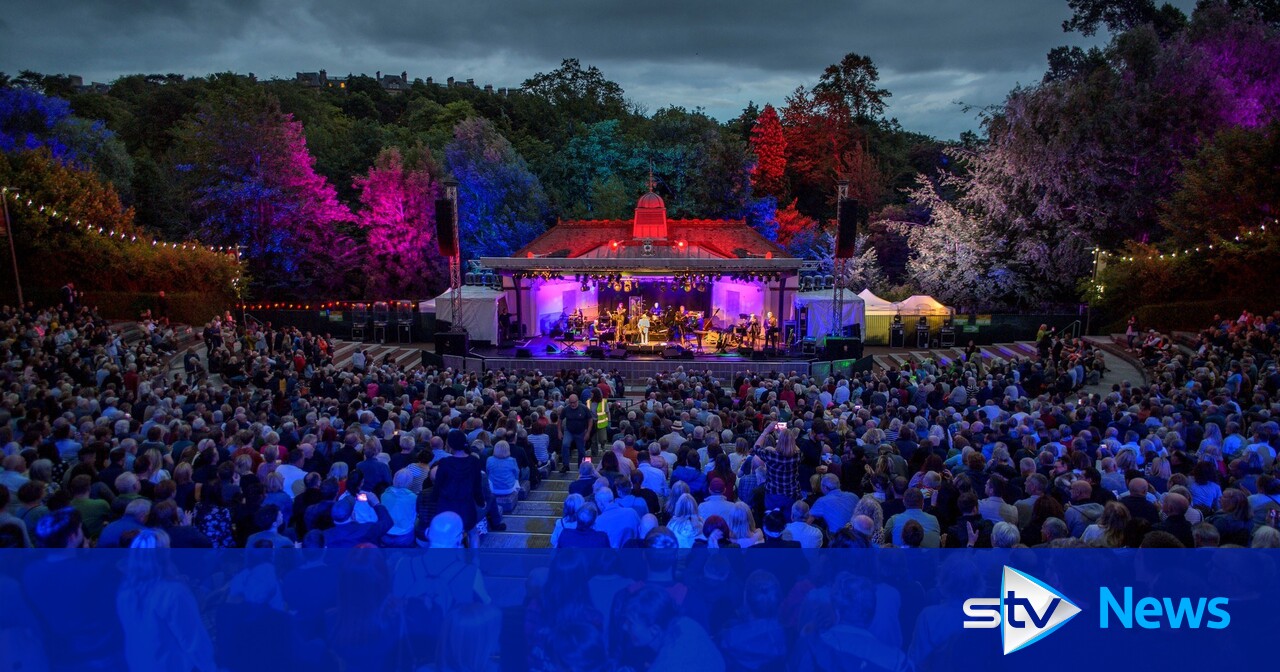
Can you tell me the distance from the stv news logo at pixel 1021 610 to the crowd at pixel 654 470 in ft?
1.07

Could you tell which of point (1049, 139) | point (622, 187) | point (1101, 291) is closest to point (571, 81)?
point (622, 187)

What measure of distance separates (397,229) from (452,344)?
1121cm

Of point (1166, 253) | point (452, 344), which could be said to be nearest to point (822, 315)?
point (1166, 253)

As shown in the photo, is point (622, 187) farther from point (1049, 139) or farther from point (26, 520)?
point (26, 520)

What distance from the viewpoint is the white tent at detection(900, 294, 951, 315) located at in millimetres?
21391

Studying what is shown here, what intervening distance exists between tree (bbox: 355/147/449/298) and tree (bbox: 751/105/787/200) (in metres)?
14.3

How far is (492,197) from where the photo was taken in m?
28.8

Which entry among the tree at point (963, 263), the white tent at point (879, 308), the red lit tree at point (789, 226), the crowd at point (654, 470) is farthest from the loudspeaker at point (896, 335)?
the crowd at point (654, 470)

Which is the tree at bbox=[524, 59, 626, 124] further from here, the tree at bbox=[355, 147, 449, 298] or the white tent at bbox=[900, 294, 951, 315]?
the white tent at bbox=[900, 294, 951, 315]

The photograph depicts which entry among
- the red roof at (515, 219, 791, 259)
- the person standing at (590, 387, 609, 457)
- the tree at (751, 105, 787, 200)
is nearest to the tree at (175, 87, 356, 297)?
the red roof at (515, 219, 791, 259)

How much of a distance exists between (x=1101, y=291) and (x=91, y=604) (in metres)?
22.4

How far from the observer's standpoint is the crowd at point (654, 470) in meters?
4.21

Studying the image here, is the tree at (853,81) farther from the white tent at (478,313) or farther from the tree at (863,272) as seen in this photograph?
the white tent at (478,313)

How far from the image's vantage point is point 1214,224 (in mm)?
18641
